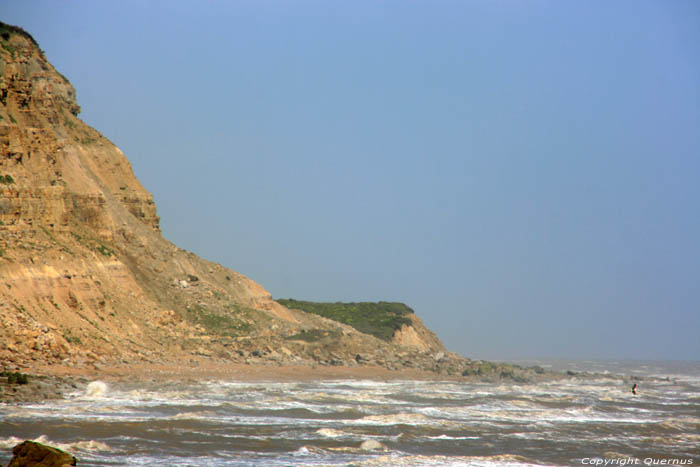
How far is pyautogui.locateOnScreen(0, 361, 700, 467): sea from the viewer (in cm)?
2117

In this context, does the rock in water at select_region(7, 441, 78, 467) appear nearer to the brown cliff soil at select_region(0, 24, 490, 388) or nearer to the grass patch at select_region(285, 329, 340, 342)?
the brown cliff soil at select_region(0, 24, 490, 388)

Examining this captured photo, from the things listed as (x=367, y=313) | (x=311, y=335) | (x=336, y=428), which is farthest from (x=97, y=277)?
(x=367, y=313)

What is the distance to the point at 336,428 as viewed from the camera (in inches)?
1053

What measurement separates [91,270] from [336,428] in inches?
1037

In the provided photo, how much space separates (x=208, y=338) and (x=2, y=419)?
28.5 meters

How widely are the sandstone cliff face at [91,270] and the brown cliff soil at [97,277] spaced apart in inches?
3.5

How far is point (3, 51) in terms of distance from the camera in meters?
51.3

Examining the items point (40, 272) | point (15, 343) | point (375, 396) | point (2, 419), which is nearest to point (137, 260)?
point (40, 272)

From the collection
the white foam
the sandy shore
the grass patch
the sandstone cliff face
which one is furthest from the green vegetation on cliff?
the white foam

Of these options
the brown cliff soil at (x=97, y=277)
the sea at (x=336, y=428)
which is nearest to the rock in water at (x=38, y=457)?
the sea at (x=336, y=428)

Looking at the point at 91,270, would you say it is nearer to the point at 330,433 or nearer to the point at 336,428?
the point at 336,428

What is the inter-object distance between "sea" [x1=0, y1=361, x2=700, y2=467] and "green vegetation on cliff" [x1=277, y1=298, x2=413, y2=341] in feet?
134

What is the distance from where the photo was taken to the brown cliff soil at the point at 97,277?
41.1 meters

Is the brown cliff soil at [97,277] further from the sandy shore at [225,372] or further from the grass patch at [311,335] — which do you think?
the sandy shore at [225,372]
